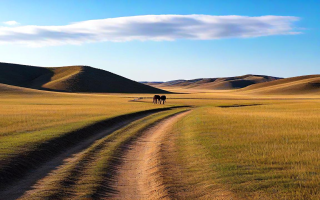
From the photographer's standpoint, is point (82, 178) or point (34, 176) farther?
point (34, 176)

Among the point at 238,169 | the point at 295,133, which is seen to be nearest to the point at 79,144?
the point at 238,169

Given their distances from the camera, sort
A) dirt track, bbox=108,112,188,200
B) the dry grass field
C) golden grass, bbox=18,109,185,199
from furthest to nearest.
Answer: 1. dirt track, bbox=108,112,188,200
2. the dry grass field
3. golden grass, bbox=18,109,185,199

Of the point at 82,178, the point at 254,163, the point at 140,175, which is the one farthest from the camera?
the point at 254,163

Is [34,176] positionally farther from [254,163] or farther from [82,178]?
[254,163]

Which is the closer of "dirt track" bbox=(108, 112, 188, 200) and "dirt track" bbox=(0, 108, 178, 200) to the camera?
"dirt track" bbox=(0, 108, 178, 200)

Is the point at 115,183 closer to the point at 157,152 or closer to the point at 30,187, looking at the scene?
the point at 30,187

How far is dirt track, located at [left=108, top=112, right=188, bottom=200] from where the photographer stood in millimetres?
10062

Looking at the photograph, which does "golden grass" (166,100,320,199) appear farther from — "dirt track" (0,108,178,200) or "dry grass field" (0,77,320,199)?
"dirt track" (0,108,178,200)

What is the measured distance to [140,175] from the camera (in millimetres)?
12148

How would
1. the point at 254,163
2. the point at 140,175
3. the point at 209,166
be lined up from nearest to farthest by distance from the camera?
1. the point at 140,175
2. the point at 209,166
3. the point at 254,163

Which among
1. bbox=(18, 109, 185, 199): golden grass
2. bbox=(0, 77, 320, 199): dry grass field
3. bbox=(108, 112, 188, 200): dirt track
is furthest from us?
bbox=(108, 112, 188, 200): dirt track

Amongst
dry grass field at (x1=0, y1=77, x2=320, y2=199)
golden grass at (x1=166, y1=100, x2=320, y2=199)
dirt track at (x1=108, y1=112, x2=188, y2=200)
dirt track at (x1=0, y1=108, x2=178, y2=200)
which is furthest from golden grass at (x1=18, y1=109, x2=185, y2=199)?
golden grass at (x1=166, y1=100, x2=320, y2=199)

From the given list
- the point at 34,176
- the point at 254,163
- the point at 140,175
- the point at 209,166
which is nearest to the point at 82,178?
the point at 34,176

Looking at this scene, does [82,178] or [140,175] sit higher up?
[82,178]
